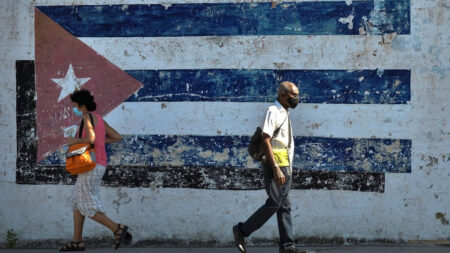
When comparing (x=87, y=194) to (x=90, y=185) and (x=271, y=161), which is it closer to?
(x=90, y=185)

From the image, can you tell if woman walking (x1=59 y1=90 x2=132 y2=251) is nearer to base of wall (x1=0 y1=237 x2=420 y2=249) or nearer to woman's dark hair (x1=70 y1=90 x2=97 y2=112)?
woman's dark hair (x1=70 y1=90 x2=97 y2=112)

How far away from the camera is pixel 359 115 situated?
660 cm

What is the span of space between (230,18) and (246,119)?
1103mm

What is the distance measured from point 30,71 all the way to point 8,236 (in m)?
1.85

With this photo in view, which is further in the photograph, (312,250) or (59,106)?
(59,106)

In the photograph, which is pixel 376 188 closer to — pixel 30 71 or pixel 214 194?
pixel 214 194

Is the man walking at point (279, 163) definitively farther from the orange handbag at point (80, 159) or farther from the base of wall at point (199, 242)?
the orange handbag at point (80, 159)

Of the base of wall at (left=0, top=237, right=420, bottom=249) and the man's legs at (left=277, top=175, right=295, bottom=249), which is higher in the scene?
the man's legs at (left=277, top=175, right=295, bottom=249)

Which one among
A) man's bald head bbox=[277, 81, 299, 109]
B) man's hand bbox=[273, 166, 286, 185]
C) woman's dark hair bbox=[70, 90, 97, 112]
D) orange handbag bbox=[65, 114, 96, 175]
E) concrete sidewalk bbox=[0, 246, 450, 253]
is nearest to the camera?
man's hand bbox=[273, 166, 286, 185]

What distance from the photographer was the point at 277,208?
5.64 meters

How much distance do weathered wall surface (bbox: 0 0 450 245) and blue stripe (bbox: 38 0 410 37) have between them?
1 cm

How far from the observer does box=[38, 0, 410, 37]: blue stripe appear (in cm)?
659

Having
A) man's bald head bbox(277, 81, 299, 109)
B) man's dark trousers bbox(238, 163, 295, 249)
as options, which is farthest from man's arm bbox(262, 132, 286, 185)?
man's bald head bbox(277, 81, 299, 109)

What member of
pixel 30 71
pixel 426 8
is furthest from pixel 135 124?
pixel 426 8
